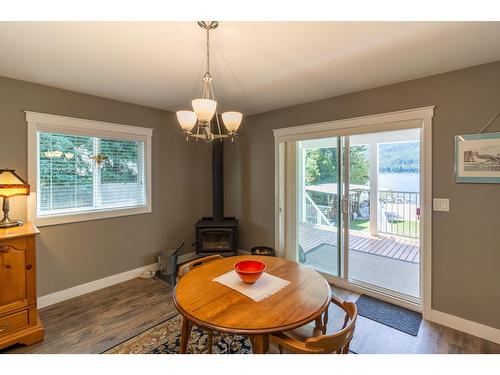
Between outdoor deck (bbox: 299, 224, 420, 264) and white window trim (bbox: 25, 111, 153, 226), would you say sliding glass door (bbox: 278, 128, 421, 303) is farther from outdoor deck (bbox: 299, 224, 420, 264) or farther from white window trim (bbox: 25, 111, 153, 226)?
white window trim (bbox: 25, 111, 153, 226)

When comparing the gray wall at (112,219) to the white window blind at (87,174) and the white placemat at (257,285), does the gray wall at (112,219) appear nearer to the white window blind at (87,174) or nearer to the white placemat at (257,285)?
the white window blind at (87,174)

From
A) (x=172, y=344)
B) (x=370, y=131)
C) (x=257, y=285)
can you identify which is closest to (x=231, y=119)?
(x=257, y=285)

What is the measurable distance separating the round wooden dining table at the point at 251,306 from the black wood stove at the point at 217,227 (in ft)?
5.75

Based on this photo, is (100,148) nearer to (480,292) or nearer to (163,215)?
(163,215)

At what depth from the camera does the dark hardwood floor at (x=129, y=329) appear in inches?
75.0

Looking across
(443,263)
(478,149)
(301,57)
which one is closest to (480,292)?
(443,263)

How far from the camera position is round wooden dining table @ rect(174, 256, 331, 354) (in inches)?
44.2

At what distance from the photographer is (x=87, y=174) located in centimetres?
286

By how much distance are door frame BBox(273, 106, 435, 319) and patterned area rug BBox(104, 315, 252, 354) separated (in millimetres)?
1643

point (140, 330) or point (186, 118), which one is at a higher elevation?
point (186, 118)

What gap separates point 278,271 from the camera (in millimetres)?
1745

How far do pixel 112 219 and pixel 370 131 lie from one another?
127 inches

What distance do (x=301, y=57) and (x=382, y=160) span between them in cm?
262

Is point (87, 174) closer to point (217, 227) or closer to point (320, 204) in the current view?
point (217, 227)
